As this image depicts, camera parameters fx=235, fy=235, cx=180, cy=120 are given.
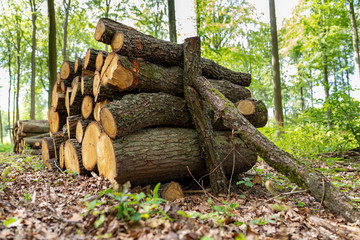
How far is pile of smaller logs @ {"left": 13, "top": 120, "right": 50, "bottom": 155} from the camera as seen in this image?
7707 millimetres

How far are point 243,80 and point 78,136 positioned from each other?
3502mm

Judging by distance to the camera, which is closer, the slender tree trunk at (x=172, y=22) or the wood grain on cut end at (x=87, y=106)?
the wood grain on cut end at (x=87, y=106)

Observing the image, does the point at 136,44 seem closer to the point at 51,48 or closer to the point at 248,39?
Result: the point at 51,48

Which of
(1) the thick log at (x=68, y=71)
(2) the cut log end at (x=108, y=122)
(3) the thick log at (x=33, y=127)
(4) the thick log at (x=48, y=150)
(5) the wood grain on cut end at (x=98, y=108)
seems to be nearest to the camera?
(2) the cut log end at (x=108, y=122)

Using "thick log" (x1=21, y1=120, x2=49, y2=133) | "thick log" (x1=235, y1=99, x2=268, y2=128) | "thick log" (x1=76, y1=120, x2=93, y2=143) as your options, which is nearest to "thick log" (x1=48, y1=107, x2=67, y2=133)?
"thick log" (x1=76, y1=120, x2=93, y2=143)

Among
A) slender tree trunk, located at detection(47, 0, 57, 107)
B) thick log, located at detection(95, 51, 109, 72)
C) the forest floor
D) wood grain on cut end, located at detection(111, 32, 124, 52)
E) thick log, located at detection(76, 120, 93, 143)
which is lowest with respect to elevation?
the forest floor

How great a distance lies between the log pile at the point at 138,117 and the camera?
3158 mm

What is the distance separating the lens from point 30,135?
824cm

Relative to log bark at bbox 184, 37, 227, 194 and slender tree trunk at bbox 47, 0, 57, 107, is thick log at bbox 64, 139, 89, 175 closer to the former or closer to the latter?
log bark at bbox 184, 37, 227, 194

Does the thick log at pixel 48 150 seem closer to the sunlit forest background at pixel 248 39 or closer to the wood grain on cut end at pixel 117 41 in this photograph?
the wood grain on cut end at pixel 117 41

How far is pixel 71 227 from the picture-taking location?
1830mm

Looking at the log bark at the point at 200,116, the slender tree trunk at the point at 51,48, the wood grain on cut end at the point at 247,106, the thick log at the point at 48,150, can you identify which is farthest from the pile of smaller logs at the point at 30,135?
the wood grain on cut end at the point at 247,106

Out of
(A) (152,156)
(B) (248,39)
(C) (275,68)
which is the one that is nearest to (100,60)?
(A) (152,156)

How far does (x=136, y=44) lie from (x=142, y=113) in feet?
3.50
